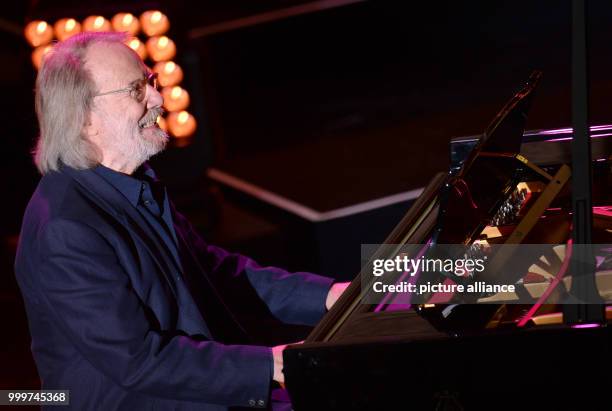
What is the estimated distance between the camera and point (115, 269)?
6.02ft

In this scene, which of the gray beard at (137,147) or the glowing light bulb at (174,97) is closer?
the gray beard at (137,147)

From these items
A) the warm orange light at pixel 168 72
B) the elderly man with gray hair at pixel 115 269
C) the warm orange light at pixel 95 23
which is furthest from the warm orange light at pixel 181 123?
the elderly man with gray hair at pixel 115 269

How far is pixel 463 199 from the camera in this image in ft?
6.33

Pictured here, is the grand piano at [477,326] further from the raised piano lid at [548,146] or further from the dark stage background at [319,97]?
the dark stage background at [319,97]

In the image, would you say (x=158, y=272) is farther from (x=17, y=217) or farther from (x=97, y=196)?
(x=17, y=217)

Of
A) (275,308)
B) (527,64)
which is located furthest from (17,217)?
(527,64)

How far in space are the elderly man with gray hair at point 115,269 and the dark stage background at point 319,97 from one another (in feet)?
5.60

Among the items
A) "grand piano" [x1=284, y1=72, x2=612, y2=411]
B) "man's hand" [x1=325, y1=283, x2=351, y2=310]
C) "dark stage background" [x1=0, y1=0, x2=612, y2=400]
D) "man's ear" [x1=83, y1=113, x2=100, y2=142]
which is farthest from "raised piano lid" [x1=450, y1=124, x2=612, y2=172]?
"dark stage background" [x1=0, y1=0, x2=612, y2=400]

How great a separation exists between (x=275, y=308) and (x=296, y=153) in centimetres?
289

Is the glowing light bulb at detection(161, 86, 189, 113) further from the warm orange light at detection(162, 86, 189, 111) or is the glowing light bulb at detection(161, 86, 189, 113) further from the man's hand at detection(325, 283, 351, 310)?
the man's hand at detection(325, 283, 351, 310)

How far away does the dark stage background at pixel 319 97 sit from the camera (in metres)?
3.82

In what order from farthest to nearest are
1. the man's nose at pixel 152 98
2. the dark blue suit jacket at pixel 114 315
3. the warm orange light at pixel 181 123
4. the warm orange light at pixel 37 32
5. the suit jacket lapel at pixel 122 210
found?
the warm orange light at pixel 181 123 → the warm orange light at pixel 37 32 → the man's nose at pixel 152 98 → the suit jacket lapel at pixel 122 210 → the dark blue suit jacket at pixel 114 315

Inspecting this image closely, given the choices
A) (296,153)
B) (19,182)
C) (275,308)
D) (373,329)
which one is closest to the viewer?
(373,329)

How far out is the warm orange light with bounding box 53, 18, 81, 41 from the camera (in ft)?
11.8
